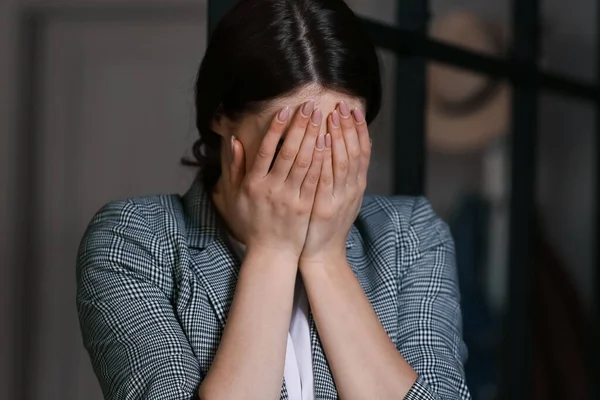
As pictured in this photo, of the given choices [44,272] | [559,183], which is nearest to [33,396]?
[44,272]

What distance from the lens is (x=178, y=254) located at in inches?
47.4

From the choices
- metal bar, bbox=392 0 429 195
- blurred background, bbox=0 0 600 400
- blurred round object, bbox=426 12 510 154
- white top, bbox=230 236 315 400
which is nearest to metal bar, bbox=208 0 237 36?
white top, bbox=230 236 315 400

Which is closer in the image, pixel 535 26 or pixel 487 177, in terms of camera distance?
pixel 535 26

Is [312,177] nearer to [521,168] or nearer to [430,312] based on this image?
[430,312]

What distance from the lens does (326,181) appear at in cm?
117

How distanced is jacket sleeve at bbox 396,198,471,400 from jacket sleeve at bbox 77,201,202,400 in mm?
297

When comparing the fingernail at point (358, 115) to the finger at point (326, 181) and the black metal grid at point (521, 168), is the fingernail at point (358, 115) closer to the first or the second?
the finger at point (326, 181)

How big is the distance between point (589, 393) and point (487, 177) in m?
0.73

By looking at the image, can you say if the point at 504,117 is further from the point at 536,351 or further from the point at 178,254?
the point at 178,254

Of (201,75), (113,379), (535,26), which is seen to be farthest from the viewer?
(535,26)

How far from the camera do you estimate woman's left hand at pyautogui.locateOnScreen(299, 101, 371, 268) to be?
115cm

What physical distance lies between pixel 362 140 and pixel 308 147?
0.25 ft

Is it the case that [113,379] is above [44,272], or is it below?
above

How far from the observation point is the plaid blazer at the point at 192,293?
1105mm
